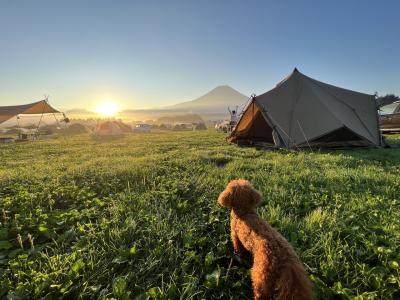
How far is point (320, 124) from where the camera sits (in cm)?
984

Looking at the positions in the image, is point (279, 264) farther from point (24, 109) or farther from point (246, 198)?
point (24, 109)

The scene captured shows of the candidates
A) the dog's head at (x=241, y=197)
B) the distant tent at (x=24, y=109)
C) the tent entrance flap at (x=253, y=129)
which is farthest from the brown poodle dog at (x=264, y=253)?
the distant tent at (x=24, y=109)

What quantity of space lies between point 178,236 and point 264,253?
1.45 m

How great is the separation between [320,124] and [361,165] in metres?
3.23

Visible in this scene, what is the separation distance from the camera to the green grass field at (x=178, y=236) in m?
2.38

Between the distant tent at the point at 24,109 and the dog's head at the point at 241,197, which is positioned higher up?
the distant tent at the point at 24,109

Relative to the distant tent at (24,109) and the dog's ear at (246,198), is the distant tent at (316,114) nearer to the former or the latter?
the dog's ear at (246,198)

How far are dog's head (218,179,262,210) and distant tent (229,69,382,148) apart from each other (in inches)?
311

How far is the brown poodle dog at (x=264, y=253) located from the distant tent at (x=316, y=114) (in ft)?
26.1

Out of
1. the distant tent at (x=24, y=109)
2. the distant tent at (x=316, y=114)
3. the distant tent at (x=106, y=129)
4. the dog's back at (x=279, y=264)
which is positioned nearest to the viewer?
the dog's back at (x=279, y=264)

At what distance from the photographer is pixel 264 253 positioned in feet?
6.71

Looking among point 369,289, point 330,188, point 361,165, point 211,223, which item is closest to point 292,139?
point 361,165

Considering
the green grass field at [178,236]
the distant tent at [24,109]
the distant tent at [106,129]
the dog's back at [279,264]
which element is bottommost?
the green grass field at [178,236]

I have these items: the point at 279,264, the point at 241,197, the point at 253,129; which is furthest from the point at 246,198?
the point at 253,129
